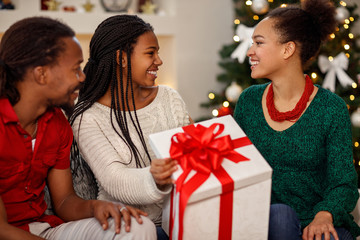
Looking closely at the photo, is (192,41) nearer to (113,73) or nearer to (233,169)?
(113,73)

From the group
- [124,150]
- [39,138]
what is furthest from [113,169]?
[39,138]

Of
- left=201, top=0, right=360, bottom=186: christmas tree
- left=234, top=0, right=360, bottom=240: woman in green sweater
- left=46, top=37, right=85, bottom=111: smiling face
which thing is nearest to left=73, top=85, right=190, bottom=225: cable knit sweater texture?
left=46, top=37, right=85, bottom=111: smiling face

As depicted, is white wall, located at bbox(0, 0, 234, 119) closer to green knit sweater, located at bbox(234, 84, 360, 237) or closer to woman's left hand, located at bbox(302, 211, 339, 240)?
green knit sweater, located at bbox(234, 84, 360, 237)

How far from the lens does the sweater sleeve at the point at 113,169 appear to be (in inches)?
51.1

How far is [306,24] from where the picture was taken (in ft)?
5.54

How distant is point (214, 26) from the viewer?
150 inches

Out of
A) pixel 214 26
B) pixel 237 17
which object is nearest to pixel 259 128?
pixel 237 17

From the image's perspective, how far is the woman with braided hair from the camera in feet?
4.86

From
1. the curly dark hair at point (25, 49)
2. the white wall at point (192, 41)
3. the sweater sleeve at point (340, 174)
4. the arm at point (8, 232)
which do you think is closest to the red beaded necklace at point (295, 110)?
the sweater sleeve at point (340, 174)

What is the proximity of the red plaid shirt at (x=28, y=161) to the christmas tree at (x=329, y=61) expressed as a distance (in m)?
1.87

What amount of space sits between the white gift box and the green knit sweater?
33 centimetres

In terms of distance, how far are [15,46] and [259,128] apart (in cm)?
94

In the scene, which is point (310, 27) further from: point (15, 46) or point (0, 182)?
point (0, 182)

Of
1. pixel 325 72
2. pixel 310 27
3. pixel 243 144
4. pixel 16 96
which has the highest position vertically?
pixel 310 27
